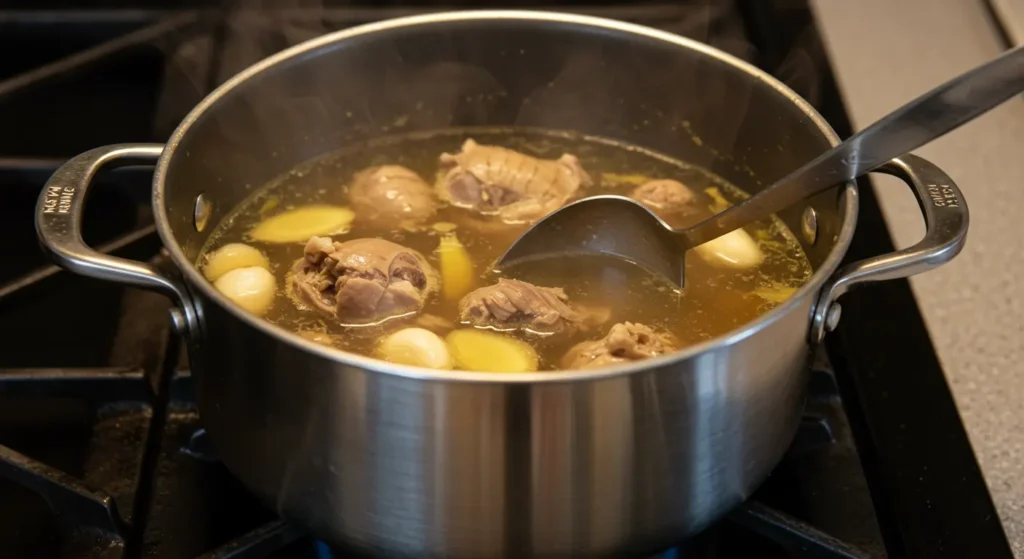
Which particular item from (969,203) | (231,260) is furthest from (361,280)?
(969,203)

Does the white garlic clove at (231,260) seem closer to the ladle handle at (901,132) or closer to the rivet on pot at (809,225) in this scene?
the ladle handle at (901,132)

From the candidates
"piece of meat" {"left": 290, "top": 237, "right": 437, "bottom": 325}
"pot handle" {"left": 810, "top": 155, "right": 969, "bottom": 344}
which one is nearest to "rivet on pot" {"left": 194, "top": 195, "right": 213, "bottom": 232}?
"piece of meat" {"left": 290, "top": 237, "right": 437, "bottom": 325}

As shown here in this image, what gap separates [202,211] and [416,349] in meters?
0.37

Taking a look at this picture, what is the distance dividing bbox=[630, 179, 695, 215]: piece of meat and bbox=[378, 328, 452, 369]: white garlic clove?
43 cm

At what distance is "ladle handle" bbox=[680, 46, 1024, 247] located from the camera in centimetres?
83

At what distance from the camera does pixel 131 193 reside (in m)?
1.44

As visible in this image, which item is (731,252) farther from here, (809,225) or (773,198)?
(773,198)

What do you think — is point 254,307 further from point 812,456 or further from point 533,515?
point 812,456

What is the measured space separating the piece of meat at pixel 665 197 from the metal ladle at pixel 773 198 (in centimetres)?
15

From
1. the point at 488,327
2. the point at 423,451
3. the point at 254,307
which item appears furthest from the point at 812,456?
the point at 254,307

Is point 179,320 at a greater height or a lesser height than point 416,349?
greater

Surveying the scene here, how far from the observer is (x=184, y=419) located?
3.65 feet

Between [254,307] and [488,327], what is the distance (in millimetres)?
281

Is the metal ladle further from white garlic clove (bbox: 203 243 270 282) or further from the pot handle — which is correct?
white garlic clove (bbox: 203 243 270 282)
